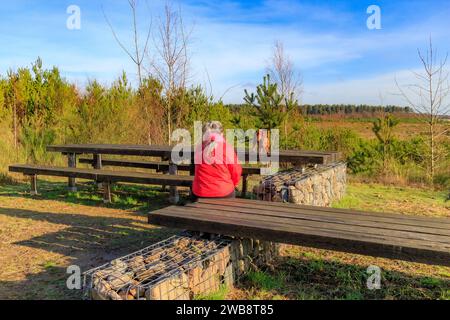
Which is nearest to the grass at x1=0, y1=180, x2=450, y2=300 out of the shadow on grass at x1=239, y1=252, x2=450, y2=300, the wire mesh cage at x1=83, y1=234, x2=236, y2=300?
the shadow on grass at x1=239, y1=252, x2=450, y2=300

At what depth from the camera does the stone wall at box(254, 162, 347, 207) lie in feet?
15.6

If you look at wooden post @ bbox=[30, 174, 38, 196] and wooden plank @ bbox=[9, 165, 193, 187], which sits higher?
wooden plank @ bbox=[9, 165, 193, 187]

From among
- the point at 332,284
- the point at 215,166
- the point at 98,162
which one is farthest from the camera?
the point at 98,162

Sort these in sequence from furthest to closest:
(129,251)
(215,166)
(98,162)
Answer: (98,162), (129,251), (215,166)

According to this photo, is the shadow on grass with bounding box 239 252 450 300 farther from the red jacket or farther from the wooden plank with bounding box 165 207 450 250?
the red jacket

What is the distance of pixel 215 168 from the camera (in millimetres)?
3744

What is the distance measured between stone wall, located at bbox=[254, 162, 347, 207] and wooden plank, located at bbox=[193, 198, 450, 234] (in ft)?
3.61

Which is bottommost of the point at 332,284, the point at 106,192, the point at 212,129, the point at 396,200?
the point at 332,284

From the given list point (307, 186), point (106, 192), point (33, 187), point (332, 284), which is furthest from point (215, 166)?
point (33, 187)

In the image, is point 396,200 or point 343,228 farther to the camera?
point 396,200

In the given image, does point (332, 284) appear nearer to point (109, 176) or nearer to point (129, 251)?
point (129, 251)

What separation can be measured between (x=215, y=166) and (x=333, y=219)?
45.1 inches

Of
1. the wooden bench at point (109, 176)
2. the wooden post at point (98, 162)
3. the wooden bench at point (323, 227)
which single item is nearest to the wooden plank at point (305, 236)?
the wooden bench at point (323, 227)

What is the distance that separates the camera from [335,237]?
8.84 feet
